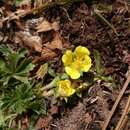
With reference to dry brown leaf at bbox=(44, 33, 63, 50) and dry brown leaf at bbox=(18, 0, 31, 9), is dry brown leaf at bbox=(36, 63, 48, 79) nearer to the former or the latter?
dry brown leaf at bbox=(44, 33, 63, 50)

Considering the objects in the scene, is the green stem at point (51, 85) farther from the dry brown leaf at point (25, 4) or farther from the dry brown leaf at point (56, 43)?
the dry brown leaf at point (25, 4)

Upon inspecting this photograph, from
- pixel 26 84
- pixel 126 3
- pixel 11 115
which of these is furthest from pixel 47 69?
pixel 126 3

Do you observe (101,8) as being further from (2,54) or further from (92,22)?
(2,54)

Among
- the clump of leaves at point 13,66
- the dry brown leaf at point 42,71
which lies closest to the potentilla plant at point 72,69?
the dry brown leaf at point 42,71

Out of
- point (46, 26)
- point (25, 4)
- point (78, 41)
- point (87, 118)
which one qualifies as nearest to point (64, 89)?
point (87, 118)

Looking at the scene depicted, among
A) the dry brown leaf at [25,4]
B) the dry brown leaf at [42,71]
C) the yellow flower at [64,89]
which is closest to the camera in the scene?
the yellow flower at [64,89]

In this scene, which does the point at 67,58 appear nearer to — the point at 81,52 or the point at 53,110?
the point at 81,52

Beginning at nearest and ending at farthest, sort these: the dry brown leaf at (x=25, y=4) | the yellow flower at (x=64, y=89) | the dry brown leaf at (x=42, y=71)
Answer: the yellow flower at (x=64, y=89) < the dry brown leaf at (x=42, y=71) < the dry brown leaf at (x=25, y=4)
